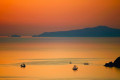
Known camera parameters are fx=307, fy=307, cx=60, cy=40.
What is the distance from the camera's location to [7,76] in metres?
39.1

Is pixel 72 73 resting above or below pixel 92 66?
below

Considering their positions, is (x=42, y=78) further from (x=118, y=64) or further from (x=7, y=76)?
(x=118, y=64)

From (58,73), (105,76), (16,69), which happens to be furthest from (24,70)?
(105,76)

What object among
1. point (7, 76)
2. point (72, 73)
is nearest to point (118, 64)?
point (72, 73)

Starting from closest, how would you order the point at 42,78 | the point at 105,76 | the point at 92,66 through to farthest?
the point at 42,78 → the point at 105,76 → the point at 92,66

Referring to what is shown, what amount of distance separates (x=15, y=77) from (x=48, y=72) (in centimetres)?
594

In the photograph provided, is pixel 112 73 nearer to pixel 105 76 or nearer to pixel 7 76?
pixel 105 76

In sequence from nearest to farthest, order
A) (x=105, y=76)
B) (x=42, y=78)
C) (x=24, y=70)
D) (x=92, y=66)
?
1. (x=42, y=78)
2. (x=105, y=76)
3. (x=24, y=70)
4. (x=92, y=66)

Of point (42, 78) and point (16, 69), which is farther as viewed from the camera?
point (16, 69)

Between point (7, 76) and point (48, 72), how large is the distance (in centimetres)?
639

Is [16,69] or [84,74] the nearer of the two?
[84,74]

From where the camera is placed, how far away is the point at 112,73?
42062mm

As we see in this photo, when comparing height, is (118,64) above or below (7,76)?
above

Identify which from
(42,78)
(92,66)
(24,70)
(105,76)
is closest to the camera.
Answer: (42,78)
